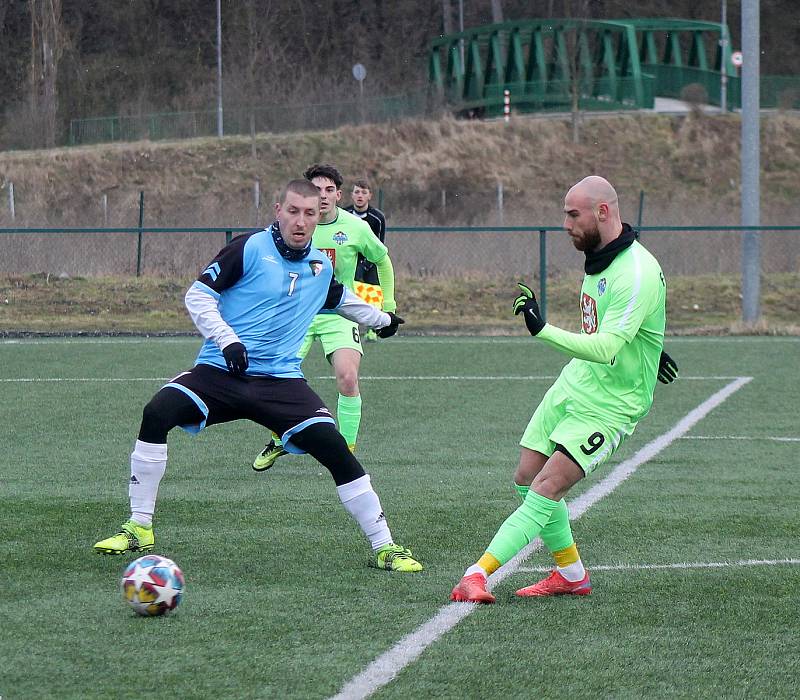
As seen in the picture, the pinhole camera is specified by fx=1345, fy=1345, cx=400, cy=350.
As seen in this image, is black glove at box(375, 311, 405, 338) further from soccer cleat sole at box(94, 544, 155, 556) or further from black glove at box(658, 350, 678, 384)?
soccer cleat sole at box(94, 544, 155, 556)

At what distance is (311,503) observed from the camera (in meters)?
7.82

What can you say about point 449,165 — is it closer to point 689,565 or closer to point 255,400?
point 255,400

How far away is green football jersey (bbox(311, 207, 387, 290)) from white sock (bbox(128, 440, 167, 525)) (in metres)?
3.81

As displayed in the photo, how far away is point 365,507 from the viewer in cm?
625

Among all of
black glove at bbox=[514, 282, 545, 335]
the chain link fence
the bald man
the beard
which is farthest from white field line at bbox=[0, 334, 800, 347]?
black glove at bbox=[514, 282, 545, 335]

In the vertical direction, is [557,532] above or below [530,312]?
below

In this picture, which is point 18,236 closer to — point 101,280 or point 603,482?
point 101,280

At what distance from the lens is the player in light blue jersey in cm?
623

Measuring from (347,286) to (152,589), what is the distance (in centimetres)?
470

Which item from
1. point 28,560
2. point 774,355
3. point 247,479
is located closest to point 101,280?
point 774,355

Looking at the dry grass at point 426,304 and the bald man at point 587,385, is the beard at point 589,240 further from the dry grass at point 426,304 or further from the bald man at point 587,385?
the dry grass at point 426,304

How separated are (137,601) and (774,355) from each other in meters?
12.2

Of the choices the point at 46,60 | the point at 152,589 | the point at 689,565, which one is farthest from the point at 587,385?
the point at 46,60

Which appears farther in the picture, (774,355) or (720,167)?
(720,167)
